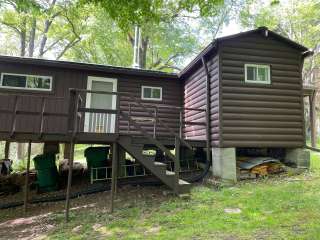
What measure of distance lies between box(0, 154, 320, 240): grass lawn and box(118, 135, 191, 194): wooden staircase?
0.33 metres

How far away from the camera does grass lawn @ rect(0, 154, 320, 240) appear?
201 inches

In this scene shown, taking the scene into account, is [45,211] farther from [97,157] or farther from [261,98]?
[261,98]

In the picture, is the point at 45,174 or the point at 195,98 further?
the point at 195,98

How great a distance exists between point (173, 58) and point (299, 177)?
60.1 ft

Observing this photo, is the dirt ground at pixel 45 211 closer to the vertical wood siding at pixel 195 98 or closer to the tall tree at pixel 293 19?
the vertical wood siding at pixel 195 98

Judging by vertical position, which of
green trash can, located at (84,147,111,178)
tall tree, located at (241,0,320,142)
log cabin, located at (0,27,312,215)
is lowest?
green trash can, located at (84,147,111,178)

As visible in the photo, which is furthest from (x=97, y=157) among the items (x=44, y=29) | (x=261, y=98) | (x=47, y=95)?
(x=44, y=29)

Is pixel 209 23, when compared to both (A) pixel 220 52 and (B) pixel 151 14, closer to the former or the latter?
(A) pixel 220 52

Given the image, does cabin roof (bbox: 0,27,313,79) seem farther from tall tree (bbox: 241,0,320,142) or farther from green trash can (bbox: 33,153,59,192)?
tall tree (bbox: 241,0,320,142)

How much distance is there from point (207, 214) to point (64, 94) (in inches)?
300

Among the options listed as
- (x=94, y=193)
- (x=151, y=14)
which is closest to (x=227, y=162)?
(x=94, y=193)

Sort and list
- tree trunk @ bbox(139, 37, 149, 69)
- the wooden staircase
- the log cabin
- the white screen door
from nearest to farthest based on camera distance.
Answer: the wooden staircase
the log cabin
the white screen door
tree trunk @ bbox(139, 37, 149, 69)

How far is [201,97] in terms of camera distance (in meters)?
10.7

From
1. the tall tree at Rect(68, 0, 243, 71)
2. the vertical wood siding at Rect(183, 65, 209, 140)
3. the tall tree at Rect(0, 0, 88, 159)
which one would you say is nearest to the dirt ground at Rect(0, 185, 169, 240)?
the vertical wood siding at Rect(183, 65, 209, 140)
